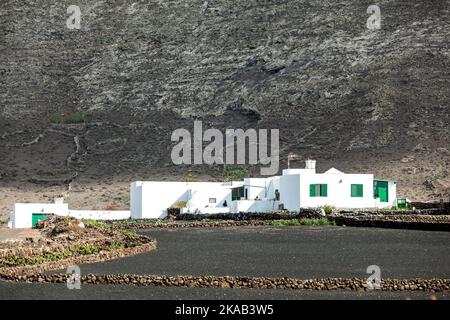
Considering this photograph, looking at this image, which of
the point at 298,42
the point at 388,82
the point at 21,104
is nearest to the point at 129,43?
the point at 21,104

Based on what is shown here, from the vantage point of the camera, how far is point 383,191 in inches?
1989

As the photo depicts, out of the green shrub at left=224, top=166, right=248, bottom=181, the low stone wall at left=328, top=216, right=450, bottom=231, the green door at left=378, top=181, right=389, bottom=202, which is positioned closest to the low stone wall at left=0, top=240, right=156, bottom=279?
the low stone wall at left=328, top=216, right=450, bottom=231

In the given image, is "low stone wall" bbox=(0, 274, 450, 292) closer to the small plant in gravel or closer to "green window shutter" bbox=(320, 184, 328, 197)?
the small plant in gravel

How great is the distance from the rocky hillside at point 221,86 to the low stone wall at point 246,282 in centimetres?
4165

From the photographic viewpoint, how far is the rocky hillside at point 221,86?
69.9m

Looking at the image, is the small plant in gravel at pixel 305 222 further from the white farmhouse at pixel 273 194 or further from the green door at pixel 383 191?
the green door at pixel 383 191

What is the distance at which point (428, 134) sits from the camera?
222 ft

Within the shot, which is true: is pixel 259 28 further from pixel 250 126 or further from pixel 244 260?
pixel 244 260

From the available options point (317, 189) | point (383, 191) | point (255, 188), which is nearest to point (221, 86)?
point (255, 188)

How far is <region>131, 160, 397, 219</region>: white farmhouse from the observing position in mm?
47031

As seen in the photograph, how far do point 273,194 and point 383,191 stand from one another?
6390 mm

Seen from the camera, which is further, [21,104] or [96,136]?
[21,104]

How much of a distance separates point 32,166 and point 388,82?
31572 millimetres

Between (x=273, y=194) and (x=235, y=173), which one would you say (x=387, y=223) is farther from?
(x=235, y=173)
